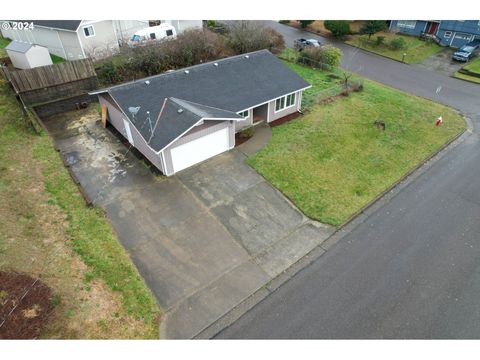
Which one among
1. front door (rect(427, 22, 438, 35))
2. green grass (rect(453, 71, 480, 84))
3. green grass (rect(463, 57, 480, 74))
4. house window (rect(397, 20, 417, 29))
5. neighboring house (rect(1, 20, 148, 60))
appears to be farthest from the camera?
house window (rect(397, 20, 417, 29))

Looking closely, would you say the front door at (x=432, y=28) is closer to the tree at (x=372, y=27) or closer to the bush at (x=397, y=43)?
the tree at (x=372, y=27)

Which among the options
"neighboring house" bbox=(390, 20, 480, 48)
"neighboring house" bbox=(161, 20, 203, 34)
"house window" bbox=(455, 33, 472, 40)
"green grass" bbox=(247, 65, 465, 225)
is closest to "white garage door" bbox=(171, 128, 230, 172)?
"green grass" bbox=(247, 65, 465, 225)

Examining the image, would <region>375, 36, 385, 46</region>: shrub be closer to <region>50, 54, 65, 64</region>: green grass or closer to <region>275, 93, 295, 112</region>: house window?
<region>275, 93, 295, 112</region>: house window

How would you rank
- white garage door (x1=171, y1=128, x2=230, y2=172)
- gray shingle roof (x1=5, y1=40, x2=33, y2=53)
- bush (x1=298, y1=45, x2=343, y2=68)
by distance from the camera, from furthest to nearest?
bush (x1=298, y1=45, x2=343, y2=68)
gray shingle roof (x1=5, y1=40, x2=33, y2=53)
white garage door (x1=171, y1=128, x2=230, y2=172)

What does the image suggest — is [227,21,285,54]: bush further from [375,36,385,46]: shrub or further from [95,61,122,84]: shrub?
[375,36,385,46]: shrub

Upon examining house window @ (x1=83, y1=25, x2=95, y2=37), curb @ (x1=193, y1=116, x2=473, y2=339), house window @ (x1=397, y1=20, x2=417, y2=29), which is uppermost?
house window @ (x1=83, y1=25, x2=95, y2=37)

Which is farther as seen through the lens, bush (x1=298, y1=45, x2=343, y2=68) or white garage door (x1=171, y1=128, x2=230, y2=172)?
bush (x1=298, y1=45, x2=343, y2=68)

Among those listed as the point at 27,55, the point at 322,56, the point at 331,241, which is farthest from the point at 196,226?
the point at 322,56

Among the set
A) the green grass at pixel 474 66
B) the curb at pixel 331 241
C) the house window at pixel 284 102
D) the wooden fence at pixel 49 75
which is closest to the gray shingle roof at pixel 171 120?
the house window at pixel 284 102
